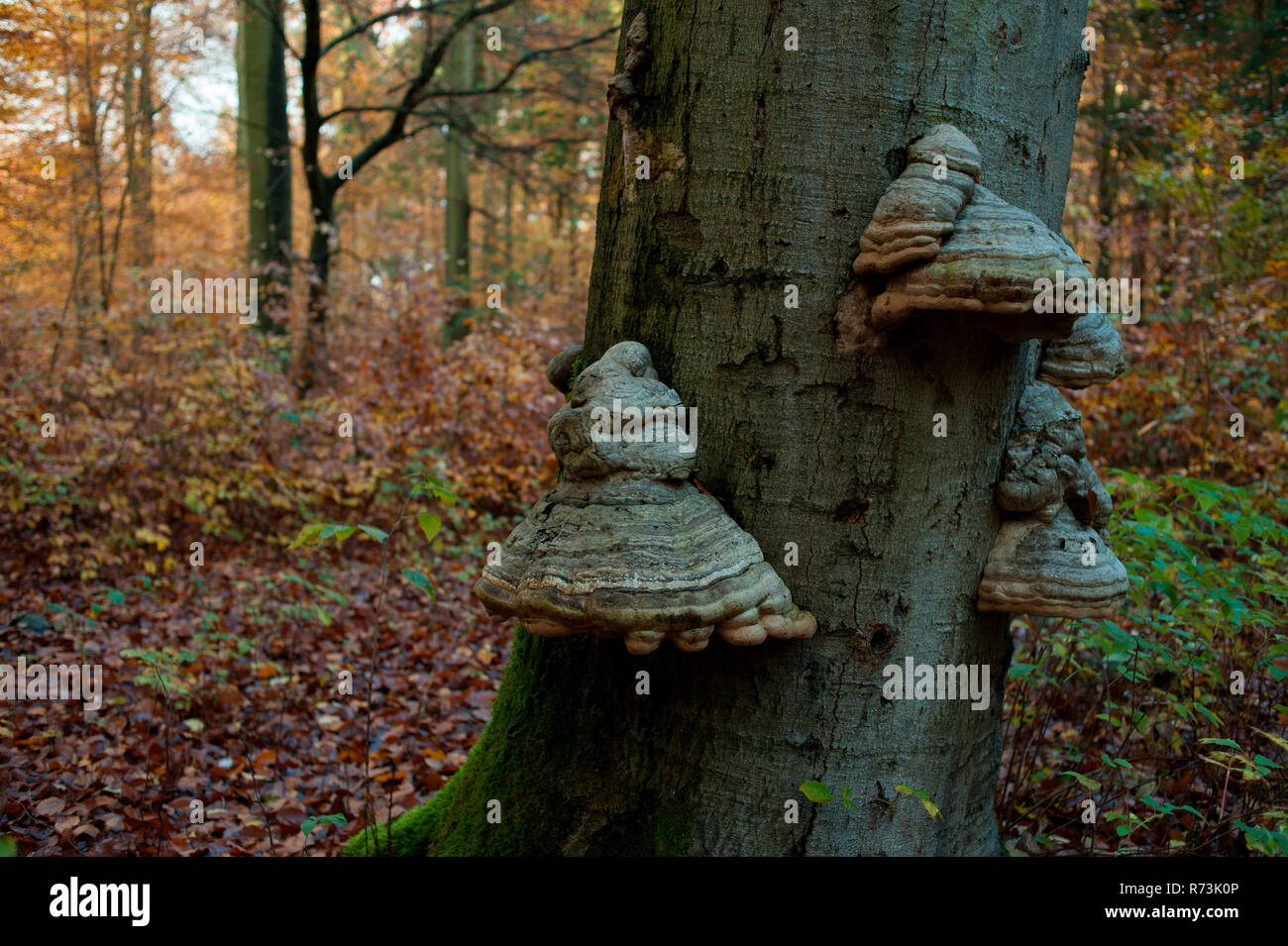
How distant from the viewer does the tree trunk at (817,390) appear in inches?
84.2

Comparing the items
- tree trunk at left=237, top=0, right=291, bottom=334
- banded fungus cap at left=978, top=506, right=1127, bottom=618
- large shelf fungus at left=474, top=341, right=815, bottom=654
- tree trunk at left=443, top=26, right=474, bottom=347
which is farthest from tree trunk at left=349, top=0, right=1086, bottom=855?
tree trunk at left=443, top=26, right=474, bottom=347

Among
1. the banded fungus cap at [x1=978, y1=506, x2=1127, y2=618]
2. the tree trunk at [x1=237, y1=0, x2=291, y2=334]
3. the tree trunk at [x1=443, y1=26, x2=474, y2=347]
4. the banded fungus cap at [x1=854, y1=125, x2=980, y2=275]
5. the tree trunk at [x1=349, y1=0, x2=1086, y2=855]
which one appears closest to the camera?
the banded fungus cap at [x1=854, y1=125, x2=980, y2=275]

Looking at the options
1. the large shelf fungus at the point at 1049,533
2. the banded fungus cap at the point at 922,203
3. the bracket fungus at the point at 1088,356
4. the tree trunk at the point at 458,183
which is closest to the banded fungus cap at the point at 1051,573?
the large shelf fungus at the point at 1049,533

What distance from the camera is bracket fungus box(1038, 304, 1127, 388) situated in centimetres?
252

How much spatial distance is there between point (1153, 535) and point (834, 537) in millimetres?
1977

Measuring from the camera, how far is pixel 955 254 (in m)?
1.86

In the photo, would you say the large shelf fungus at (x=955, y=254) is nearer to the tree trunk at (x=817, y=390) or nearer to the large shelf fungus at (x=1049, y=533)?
the tree trunk at (x=817, y=390)

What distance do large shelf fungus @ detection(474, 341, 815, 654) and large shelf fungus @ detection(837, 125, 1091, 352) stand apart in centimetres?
59

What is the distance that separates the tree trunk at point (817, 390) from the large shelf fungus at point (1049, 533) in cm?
6

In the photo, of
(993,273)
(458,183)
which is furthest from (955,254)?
(458,183)

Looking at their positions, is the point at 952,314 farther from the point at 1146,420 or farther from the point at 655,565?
the point at 1146,420

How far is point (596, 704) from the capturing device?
2.48 m

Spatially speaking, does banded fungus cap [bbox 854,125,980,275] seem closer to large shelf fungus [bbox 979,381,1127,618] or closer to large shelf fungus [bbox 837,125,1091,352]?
large shelf fungus [bbox 837,125,1091,352]

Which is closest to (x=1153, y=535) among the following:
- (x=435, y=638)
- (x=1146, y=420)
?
(x=435, y=638)
